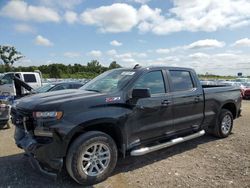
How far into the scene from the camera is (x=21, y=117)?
15.1 feet

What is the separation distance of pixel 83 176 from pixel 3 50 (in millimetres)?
66798

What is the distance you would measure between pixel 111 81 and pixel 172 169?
76.8 inches

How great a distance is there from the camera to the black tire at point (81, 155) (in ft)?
14.2

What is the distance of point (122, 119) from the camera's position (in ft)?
16.0

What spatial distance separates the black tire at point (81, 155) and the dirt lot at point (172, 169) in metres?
0.16

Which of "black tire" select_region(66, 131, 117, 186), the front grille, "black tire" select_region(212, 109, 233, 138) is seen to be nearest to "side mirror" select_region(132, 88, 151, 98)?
"black tire" select_region(66, 131, 117, 186)

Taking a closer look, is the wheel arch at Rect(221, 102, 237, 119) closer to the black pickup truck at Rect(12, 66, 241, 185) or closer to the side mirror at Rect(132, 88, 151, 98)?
the black pickup truck at Rect(12, 66, 241, 185)

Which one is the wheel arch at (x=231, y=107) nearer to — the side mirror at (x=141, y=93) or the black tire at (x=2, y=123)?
the side mirror at (x=141, y=93)

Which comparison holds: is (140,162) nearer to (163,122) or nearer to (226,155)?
(163,122)

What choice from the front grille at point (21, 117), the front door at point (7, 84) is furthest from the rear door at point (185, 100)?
the front door at point (7, 84)

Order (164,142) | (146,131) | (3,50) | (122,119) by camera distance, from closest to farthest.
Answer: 1. (122,119)
2. (146,131)
3. (164,142)
4. (3,50)

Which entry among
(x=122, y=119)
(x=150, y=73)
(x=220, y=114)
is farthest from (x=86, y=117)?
(x=220, y=114)

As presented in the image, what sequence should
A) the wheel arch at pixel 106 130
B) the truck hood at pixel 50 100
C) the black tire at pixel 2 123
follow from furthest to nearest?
the black tire at pixel 2 123 < the wheel arch at pixel 106 130 < the truck hood at pixel 50 100

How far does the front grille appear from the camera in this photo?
14.4 ft
